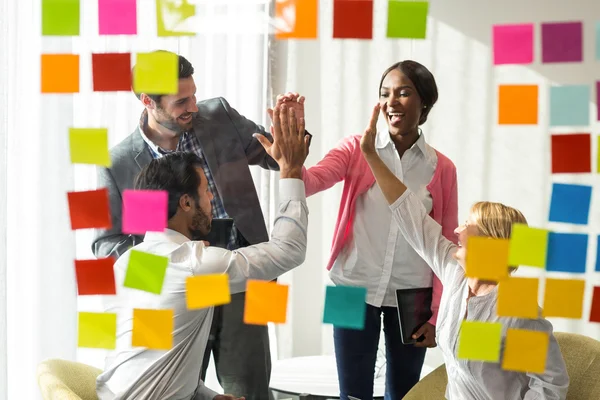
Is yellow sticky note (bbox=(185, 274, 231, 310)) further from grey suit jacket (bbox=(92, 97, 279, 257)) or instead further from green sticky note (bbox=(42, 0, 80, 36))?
green sticky note (bbox=(42, 0, 80, 36))

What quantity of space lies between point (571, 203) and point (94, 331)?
1.21m

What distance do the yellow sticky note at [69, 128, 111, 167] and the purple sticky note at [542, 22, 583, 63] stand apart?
1.09m

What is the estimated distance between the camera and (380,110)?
2035mm

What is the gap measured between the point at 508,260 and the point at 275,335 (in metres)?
→ 0.68

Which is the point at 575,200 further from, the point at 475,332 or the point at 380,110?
the point at 380,110

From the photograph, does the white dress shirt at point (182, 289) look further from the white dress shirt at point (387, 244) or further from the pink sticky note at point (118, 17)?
the pink sticky note at point (118, 17)

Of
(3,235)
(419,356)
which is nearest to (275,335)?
(419,356)

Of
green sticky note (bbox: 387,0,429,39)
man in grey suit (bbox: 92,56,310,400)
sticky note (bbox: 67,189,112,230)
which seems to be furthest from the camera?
man in grey suit (bbox: 92,56,310,400)

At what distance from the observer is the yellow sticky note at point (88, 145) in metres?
1.93

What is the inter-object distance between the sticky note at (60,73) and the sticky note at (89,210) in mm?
262

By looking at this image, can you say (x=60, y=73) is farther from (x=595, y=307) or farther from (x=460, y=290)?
(x=595, y=307)

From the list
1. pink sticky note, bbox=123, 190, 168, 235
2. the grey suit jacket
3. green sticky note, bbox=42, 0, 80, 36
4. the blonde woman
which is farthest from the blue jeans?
green sticky note, bbox=42, 0, 80, 36

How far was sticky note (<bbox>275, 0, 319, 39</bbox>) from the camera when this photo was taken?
6.31 feet

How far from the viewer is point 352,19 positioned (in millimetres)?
1900
